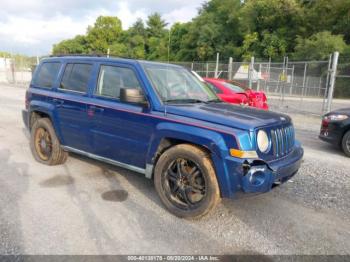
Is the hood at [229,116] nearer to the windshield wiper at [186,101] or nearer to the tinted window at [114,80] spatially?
the windshield wiper at [186,101]

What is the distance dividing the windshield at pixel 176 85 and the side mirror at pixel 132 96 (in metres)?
0.23

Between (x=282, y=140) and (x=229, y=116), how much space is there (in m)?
0.76

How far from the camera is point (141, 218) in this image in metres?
3.75

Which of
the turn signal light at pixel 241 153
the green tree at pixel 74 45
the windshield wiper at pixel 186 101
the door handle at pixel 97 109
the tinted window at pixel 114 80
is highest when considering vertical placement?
the green tree at pixel 74 45

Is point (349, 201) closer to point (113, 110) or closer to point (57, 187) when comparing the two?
point (113, 110)

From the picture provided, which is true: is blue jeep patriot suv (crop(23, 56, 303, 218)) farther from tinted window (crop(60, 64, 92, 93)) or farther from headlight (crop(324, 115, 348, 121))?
headlight (crop(324, 115, 348, 121))

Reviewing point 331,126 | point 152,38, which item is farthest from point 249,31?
point 331,126

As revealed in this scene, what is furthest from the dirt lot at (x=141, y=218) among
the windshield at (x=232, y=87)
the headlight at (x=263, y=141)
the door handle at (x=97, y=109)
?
the windshield at (x=232, y=87)

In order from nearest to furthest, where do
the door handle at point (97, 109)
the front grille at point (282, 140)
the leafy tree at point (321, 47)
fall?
the front grille at point (282, 140)
the door handle at point (97, 109)
the leafy tree at point (321, 47)

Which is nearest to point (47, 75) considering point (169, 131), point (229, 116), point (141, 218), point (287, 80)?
point (169, 131)

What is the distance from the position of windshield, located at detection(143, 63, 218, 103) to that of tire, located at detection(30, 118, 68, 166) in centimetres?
223

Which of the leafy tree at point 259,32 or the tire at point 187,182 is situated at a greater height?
→ the leafy tree at point 259,32

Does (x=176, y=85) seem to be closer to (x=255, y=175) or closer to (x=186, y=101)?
(x=186, y=101)

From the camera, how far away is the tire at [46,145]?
5.42 m
